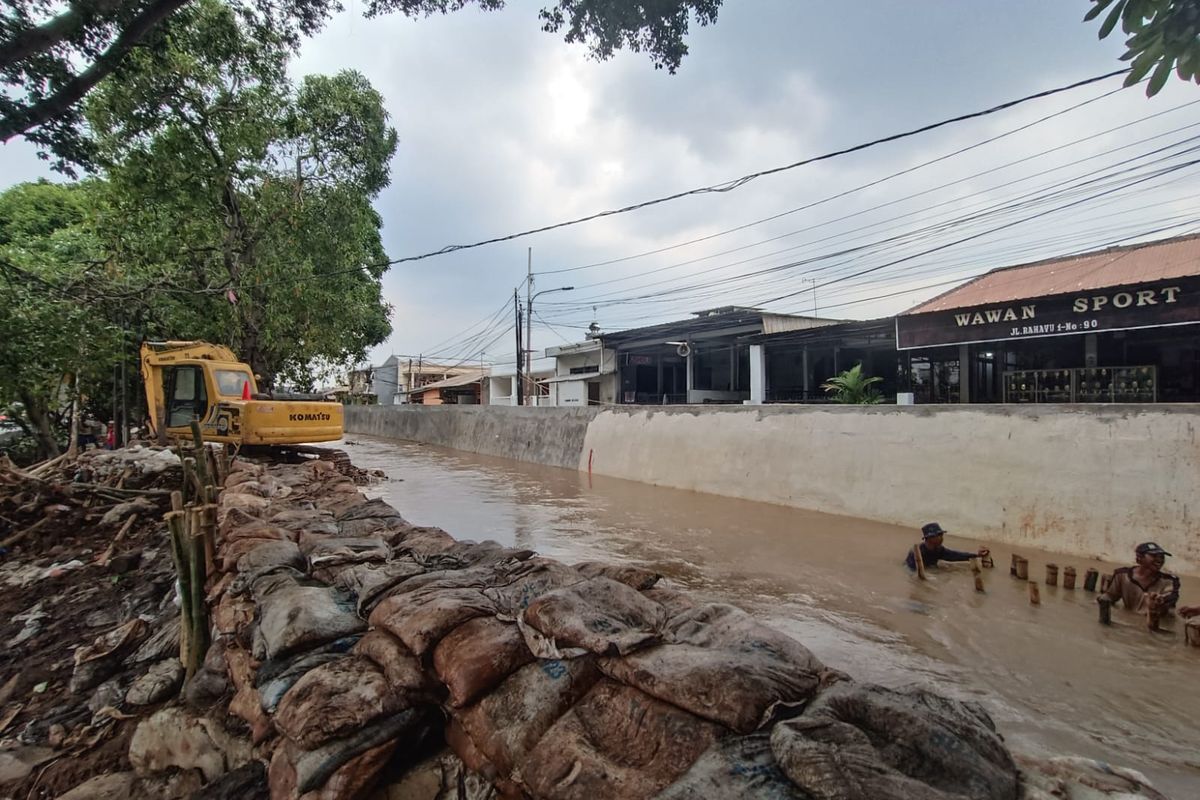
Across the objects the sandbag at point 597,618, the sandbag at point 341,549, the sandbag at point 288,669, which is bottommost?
the sandbag at point 288,669

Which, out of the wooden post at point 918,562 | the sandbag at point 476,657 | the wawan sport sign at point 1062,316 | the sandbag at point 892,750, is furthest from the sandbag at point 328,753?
the wawan sport sign at point 1062,316

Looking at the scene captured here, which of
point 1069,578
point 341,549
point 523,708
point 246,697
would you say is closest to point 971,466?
point 1069,578

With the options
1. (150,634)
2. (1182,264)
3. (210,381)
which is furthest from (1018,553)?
(210,381)

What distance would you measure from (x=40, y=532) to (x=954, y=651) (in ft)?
30.7

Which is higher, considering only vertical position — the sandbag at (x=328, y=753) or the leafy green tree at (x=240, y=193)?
the leafy green tree at (x=240, y=193)

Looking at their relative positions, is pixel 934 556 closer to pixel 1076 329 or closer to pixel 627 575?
pixel 627 575

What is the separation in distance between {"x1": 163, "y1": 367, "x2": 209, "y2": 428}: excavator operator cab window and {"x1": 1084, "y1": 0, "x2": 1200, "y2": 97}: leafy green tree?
39.2ft

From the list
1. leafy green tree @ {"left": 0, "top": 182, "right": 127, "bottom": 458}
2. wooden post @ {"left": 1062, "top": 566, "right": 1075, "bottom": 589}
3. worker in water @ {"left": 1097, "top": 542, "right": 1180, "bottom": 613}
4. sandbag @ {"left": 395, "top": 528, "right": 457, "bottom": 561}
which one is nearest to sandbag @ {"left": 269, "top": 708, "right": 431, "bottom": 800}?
sandbag @ {"left": 395, "top": 528, "right": 457, "bottom": 561}

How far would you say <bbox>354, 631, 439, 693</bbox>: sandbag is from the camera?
7.51 ft

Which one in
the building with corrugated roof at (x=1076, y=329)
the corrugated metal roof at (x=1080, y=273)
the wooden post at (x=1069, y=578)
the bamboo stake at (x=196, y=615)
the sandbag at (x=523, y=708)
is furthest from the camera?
the corrugated metal roof at (x=1080, y=273)

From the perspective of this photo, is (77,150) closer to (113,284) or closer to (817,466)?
(113,284)

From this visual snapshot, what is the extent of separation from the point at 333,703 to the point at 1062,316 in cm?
1148

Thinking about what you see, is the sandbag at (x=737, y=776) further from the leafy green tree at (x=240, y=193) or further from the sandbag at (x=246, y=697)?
the leafy green tree at (x=240, y=193)

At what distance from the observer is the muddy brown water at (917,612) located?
10.1ft
